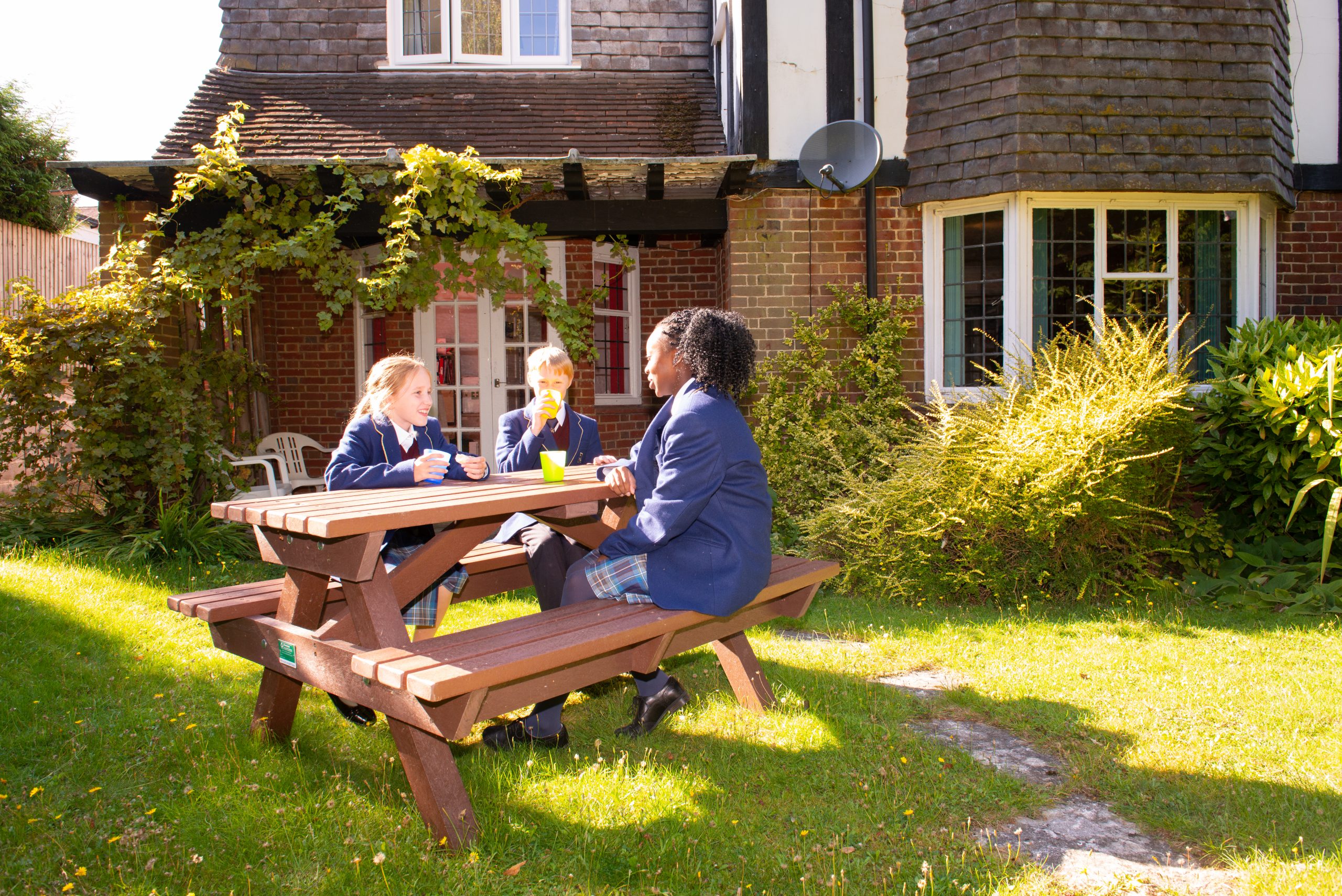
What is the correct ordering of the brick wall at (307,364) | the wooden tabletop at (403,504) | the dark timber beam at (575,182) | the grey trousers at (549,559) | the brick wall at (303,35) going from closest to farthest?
the wooden tabletop at (403,504) → the grey trousers at (549,559) → the dark timber beam at (575,182) → the brick wall at (303,35) → the brick wall at (307,364)

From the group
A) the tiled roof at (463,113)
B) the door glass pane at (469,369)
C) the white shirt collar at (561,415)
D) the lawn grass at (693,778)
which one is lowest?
the lawn grass at (693,778)

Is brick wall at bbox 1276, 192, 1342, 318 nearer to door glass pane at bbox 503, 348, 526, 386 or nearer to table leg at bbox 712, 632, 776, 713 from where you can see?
table leg at bbox 712, 632, 776, 713

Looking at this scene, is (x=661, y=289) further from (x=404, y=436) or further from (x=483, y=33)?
(x=404, y=436)

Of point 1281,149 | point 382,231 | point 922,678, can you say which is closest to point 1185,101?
point 1281,149

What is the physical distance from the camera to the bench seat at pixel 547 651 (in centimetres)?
234

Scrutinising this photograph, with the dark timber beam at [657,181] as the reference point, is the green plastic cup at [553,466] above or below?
below

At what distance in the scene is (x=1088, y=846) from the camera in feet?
8.34

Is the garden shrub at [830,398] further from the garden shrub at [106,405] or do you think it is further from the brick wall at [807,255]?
the garden shrub at [106,405]

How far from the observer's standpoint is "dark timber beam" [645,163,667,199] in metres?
6.98

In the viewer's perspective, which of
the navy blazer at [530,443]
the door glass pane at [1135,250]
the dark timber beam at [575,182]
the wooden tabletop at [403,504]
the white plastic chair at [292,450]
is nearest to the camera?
the wooden tabletop at [403,504]

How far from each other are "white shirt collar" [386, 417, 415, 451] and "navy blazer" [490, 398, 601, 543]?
629 millimetres

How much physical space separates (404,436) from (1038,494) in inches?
141

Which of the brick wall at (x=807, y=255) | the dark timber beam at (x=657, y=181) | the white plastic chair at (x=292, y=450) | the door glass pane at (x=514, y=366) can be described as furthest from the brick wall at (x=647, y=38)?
the white plastic chair at (x=292, y=450)

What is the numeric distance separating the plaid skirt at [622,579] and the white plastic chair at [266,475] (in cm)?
461
